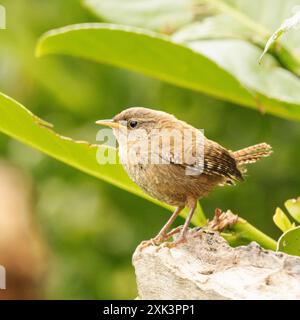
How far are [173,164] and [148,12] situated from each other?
85 cm

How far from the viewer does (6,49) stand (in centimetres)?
539

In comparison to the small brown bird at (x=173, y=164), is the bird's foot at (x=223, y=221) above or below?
below

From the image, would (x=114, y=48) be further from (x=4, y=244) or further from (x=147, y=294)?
(x=4, y=244)

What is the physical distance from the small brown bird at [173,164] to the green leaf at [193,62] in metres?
0.14

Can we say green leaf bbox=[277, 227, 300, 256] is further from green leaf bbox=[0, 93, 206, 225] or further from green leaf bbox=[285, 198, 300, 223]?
green leaf bbox=[0, 93, 206, 225]

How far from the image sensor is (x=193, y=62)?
2402mm

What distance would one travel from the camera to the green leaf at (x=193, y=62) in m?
2.31

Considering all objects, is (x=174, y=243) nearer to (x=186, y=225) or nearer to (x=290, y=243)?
(x=186, y=225)

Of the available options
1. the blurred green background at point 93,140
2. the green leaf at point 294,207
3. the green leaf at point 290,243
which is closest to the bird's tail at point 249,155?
the green leaf at point 294,207

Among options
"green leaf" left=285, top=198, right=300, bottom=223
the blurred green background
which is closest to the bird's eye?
"green leaf" left=285, top=198, right=300, bottom=223

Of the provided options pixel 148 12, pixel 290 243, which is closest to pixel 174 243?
pixel 290 243

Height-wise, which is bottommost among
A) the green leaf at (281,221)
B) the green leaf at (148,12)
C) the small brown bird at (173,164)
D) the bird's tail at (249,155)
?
the green leaf at (281,221)

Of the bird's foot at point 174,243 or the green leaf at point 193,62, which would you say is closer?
the bird's foot at point 174,243

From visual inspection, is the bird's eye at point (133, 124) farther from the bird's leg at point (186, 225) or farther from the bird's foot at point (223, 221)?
the bird's foot at point (223, 221)
